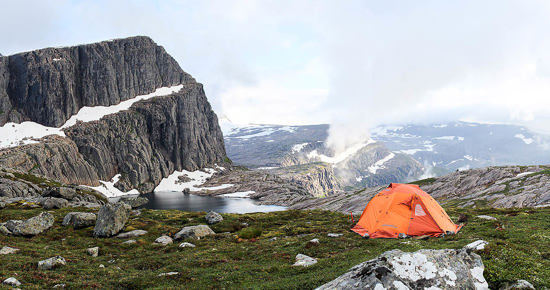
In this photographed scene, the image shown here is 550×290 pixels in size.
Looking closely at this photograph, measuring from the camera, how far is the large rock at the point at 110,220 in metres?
41.0

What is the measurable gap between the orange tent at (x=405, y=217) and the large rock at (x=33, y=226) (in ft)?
138

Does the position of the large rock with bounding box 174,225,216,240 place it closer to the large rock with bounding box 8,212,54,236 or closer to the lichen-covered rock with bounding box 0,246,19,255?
the lichen-covered rock with bounding box 0,246,19,255

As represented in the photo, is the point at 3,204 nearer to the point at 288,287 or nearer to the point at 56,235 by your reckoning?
the point at 56,235

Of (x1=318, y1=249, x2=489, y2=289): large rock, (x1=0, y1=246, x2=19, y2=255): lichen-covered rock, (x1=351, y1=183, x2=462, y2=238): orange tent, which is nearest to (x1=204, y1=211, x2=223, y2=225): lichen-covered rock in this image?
(x1=351, y1=183, x2=462, y2=238): orange tent

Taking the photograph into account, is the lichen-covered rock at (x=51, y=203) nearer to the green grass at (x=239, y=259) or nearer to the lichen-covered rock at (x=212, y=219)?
the green grass at (x=239, y=259)

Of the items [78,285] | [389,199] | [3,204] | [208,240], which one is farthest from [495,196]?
[3,204]

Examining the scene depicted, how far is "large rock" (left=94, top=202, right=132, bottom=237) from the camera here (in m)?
41.0

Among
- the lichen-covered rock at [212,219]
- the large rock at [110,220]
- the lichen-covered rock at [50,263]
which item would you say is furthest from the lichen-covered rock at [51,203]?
the lichen-covered rock at [50,263]

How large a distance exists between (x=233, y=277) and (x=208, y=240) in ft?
65.3

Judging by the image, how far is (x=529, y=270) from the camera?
13.2 metres

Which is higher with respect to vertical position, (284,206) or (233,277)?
(233,277)

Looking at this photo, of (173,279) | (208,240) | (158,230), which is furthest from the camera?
(158,230)

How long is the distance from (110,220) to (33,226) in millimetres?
9057

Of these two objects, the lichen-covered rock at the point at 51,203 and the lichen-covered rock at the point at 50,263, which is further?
the lichen-covered rock at the point at 51,203
